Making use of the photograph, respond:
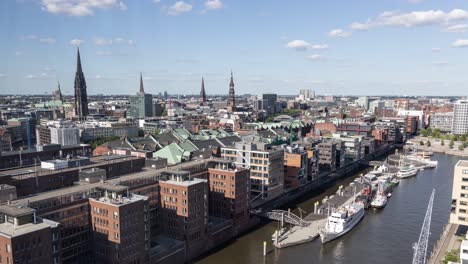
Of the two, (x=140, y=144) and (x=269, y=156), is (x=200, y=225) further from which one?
(x=140, y=144)

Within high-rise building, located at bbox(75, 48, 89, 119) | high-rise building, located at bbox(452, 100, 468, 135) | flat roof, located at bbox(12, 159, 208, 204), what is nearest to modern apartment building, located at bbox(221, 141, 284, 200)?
flat roof, located at bbox(12, 159, 208, 204)

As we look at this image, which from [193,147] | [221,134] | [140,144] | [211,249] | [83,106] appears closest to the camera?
[211,249]

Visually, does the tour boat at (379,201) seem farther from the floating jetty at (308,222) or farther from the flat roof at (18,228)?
the flat roof at (18,228)

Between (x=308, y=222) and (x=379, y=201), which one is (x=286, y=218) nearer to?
(x=308, y=222)

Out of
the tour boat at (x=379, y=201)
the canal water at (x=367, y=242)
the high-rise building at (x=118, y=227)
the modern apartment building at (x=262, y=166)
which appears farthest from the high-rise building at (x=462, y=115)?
the high-rise building at (x=118, y=227)


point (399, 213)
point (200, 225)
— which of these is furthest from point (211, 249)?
point (399, 213)

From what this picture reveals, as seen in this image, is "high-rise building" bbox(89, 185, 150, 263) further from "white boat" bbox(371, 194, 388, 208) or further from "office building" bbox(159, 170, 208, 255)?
"white boat" bbox(371, 194, 388, 208)
